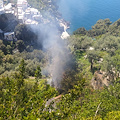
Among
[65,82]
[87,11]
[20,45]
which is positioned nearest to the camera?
[65,82]

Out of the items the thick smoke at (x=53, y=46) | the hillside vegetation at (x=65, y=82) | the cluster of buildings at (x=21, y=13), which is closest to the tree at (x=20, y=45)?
the hillside vegetation at (x=65, y=82)

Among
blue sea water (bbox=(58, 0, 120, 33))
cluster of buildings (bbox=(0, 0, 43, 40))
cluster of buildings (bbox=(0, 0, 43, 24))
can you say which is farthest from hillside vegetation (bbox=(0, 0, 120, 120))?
blue sea water (bbox=(58, 0, 120, 33))

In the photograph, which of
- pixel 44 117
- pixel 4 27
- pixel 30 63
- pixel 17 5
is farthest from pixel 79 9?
pixel 44 117

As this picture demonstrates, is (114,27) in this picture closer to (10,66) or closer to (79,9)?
(79,9)

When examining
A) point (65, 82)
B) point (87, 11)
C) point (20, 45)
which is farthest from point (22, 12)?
point (87, 11)

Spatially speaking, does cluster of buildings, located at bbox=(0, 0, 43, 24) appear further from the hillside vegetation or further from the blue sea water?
the blue sea water

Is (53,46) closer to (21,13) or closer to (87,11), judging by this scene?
(21,13)

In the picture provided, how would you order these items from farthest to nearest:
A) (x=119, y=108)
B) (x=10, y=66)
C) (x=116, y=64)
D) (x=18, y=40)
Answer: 1. (x=18, y=40)
2. (x=10, y=66)
3. (x=116, y=64)
4. (x=119, y=108)
